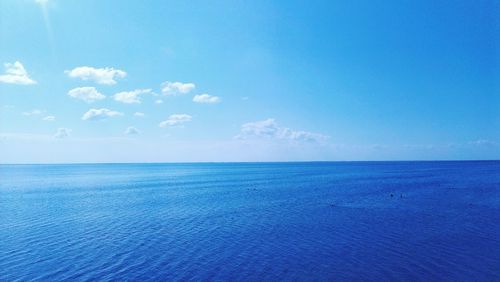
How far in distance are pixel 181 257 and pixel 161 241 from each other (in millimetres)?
5852

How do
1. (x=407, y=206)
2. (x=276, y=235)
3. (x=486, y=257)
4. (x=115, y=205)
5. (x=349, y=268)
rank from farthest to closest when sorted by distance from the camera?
(x=115, y=205) → (x=407, y=206) → (x=276, y=235) → (x=486, y=257) → (x=349, y=268)

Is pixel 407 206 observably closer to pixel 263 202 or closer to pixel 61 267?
pixel 263 202

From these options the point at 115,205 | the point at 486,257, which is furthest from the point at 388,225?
the point at 115,205

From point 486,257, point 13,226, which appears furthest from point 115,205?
point 486,257

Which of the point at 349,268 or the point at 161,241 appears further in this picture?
the point at 161,241

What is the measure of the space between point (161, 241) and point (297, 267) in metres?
14.3

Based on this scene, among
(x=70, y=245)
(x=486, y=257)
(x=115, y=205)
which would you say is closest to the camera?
(x=486, y=257)

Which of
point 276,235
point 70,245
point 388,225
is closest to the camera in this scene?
point 70,245

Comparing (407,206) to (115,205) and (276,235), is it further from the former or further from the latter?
(115,205)

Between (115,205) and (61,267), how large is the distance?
111 feet

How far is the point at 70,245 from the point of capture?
28688 millimetres

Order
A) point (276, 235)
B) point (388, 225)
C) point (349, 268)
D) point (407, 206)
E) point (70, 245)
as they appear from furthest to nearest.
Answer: point (407, 206)
point (388, 225)
point (276, 235)
point (70, 245)
point (349, 268)

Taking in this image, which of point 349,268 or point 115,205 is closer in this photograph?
point 349,268

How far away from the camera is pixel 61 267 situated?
22812 millimetres
